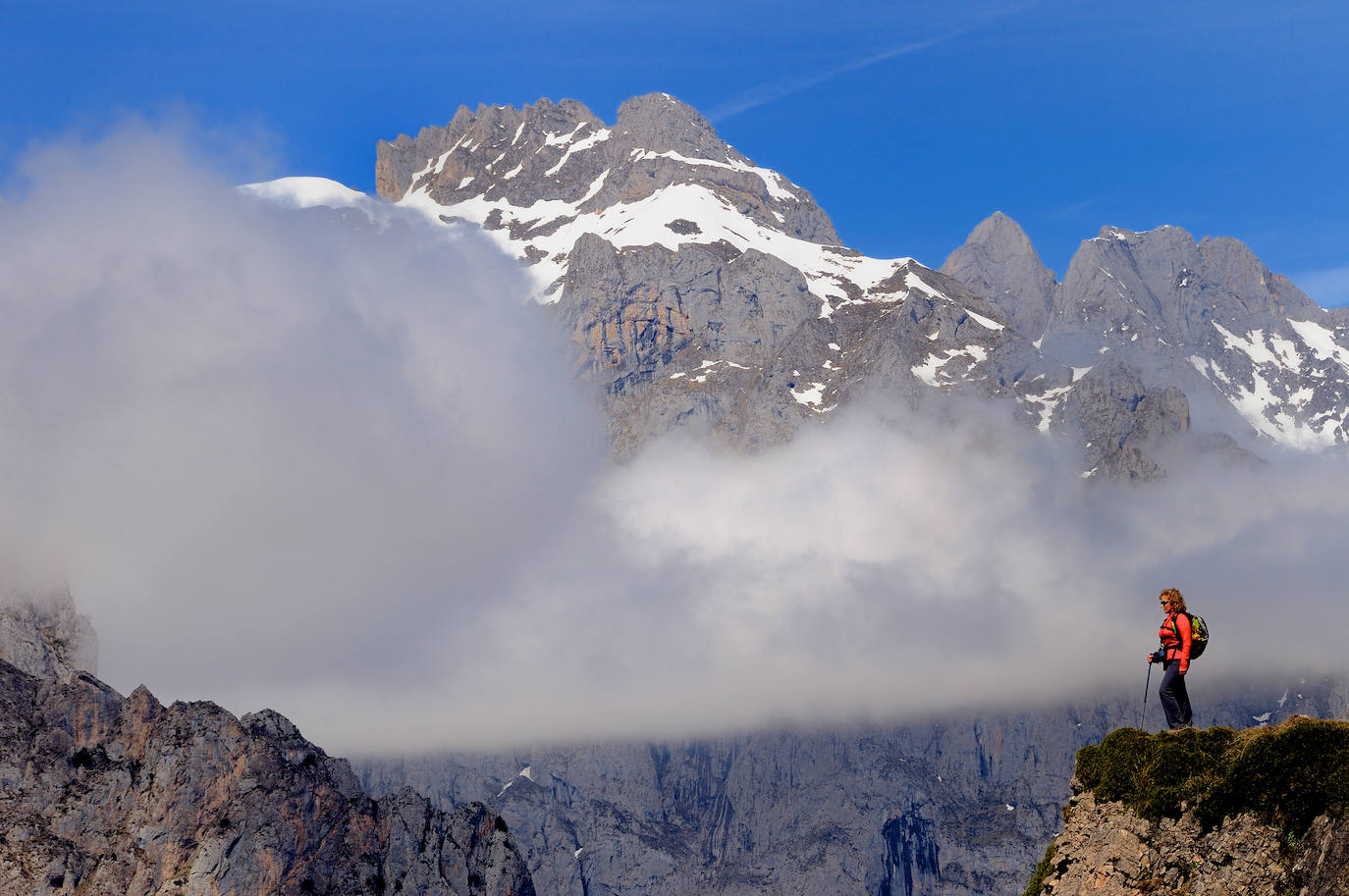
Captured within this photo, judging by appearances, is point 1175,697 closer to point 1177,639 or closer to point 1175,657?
point 1175,657

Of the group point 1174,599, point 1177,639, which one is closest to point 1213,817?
point 1177,639

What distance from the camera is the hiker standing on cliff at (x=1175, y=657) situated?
3391 cm

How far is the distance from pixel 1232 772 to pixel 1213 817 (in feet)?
3.61

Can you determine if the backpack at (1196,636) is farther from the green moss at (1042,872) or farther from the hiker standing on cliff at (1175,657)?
the green moss at (1042,872)

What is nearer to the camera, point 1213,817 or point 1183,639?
point 1213,817

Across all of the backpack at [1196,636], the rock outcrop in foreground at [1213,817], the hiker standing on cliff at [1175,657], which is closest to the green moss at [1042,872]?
the rock outcrop in foreground at [1213,817]

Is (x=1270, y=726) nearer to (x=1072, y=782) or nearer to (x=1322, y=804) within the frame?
(x=1322, y=804)

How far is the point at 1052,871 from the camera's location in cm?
3453

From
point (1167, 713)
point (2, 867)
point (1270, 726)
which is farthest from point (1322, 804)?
point (2, 867)

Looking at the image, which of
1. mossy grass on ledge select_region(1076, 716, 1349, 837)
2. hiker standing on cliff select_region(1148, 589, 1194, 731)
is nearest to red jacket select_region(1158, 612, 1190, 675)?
hiker standing on cliff select_region(1148, 589, 1194, 731)

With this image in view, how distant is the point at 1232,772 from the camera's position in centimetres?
2936

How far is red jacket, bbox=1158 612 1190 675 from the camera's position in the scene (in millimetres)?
33938

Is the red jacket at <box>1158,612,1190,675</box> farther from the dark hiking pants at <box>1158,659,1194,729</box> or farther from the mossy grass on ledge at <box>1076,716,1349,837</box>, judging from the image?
the mossy grass on ledge at <box>1076,716,1349,837</box>

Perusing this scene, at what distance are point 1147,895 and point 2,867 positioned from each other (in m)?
202
